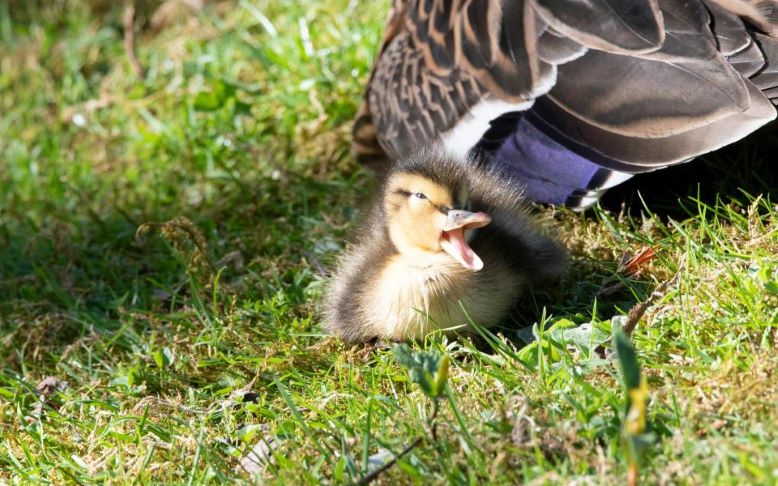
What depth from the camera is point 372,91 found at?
4785 millimetres

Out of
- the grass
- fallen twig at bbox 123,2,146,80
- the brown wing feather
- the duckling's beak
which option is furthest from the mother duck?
fallen twig at bbox 123,2,146,80

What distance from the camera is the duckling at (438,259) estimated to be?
3.22 meters

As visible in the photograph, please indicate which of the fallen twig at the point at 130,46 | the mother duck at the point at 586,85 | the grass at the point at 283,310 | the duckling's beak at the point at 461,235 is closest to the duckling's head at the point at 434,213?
the duckling's beak at the point at 461,235

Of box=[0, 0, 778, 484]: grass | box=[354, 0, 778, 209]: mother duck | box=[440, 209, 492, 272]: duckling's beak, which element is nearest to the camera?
box=[0, 0, 778, 484]: grass

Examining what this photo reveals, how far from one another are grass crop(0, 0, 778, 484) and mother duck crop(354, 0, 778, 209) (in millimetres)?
257

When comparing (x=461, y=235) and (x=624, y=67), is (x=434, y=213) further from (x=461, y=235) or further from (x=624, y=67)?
(x=624, y=67)

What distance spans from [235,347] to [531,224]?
3.65 feet

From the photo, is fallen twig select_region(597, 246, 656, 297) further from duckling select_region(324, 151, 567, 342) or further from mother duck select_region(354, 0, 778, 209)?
mother duck select_region(354, 0, 778, 209)

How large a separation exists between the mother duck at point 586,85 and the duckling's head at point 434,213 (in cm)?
49

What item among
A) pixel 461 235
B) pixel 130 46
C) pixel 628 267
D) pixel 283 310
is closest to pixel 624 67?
pixel 628 267

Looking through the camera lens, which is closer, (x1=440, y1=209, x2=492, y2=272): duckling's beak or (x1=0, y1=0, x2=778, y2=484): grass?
(x1=0, y1=0, x2=778, y2=484): grass

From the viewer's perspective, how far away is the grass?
8.59ft

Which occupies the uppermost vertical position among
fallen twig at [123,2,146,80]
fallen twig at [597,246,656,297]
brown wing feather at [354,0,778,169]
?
brown wing feather at [354,0,778,169]

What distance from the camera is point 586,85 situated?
3561mm
